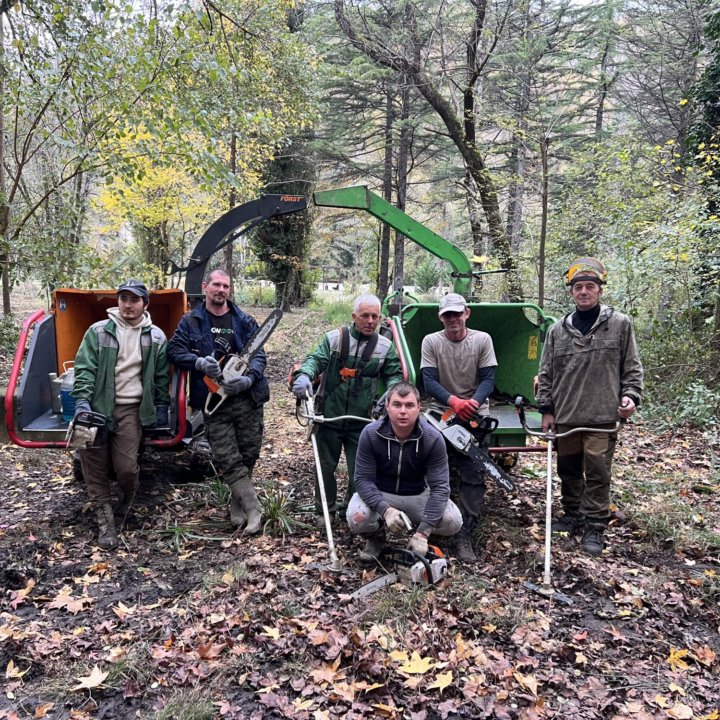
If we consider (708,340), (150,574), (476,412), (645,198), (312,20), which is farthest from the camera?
(312,20)

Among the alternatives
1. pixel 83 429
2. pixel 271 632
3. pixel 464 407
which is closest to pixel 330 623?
pixel 271 632

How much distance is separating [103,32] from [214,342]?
13.6ft

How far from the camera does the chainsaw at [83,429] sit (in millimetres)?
4059

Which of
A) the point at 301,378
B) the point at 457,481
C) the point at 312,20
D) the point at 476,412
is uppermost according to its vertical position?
the point at 312,20

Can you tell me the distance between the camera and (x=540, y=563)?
3994 millimetres

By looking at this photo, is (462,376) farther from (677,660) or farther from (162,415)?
(162,415)

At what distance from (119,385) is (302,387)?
151cm

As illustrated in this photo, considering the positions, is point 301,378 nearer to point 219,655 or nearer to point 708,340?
point 219,655

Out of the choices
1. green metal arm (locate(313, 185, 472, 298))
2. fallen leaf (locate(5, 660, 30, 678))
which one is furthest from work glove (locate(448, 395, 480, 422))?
fallen leaf (locate(5, 660, 30, 678))

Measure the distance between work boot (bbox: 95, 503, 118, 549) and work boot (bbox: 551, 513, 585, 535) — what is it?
3509 mm

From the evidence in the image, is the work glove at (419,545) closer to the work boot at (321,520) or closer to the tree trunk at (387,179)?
the work boot at (321,520)

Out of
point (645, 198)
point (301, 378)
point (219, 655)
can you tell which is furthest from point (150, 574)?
point (645, 198)

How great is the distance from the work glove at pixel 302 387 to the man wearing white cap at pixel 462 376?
3.03 feet

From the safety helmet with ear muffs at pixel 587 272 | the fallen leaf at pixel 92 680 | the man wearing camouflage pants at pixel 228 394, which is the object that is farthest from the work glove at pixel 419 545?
the safety helmet with ear muffs at pixel 587 272
